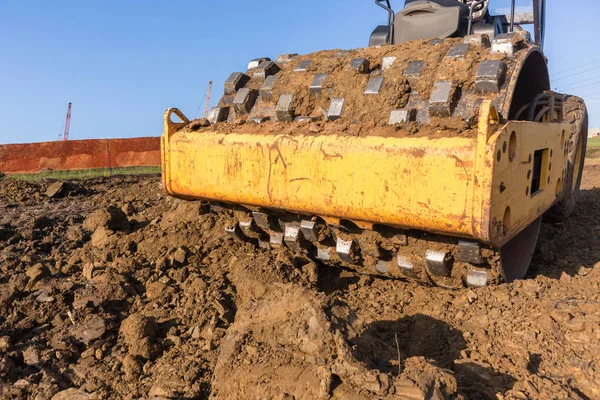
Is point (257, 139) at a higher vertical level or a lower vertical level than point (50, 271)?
higher

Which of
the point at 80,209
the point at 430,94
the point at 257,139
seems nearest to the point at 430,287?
the point at 430,94

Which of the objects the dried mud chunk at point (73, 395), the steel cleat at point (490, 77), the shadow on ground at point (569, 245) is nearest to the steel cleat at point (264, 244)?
the dried mud chunk at point (73, 395)

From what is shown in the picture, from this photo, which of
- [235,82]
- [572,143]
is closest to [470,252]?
[235,82]

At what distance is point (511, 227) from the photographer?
260 cm

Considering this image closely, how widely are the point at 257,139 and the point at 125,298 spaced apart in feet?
3.76

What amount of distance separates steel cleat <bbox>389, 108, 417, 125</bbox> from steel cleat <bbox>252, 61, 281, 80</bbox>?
3.32 feet

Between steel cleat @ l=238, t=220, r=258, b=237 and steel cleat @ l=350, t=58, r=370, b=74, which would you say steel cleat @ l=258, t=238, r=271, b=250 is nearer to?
steel cleat @ l=238, t=220, r=258, b=237

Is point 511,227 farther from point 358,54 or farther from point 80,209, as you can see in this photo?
point 80,209

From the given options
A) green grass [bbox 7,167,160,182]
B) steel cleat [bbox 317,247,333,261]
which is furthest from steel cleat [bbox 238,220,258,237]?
green grass [bbox 7,167,160,182]

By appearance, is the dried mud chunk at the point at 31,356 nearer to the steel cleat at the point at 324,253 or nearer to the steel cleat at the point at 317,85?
the steel cleat at the point at 324,253

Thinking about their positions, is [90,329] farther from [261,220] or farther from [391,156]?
[391,156]

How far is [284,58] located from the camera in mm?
3633

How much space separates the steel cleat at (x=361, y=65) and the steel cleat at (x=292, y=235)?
940 mm

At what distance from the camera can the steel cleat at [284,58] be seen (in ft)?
11.8
